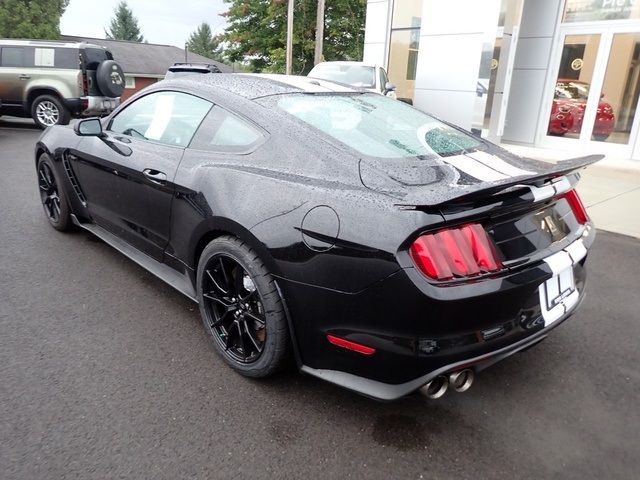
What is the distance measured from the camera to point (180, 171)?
276 centimetres

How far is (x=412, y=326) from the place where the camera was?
188cm

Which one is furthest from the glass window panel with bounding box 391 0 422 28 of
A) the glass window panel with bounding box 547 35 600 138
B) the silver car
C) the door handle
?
the door handle

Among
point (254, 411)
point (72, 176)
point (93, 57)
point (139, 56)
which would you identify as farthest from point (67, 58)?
point (139, 56)

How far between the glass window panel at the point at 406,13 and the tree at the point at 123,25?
9023cm

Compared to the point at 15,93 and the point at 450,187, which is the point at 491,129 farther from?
the point at 15,93

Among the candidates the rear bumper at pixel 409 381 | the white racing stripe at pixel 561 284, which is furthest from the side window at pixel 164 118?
the white racing stripe at pixel 561 284

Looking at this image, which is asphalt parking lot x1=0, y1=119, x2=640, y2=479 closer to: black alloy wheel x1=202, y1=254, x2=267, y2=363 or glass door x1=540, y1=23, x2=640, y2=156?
black alloy wheel x1=202, y1=254, x2=267, y2=363

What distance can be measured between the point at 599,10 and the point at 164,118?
417 inches

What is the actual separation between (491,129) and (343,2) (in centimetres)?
2306

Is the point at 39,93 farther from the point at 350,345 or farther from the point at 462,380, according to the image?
the point at 462,380

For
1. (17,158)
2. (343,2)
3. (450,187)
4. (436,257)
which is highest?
(343,2)

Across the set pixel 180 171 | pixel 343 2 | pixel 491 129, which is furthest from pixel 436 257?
pixel 343 2

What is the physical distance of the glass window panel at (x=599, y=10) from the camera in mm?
9891

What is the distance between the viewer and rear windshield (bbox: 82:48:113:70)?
39.2 ft
